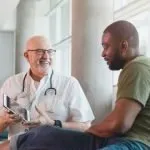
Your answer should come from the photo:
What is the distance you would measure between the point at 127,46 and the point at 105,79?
176 cm

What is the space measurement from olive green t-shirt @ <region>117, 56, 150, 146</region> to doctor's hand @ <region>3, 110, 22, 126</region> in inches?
39.2

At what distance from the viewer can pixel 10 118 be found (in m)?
2.68

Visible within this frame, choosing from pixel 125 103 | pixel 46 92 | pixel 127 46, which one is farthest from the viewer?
pixel 46 92

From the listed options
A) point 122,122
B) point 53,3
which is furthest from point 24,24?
point 122,122

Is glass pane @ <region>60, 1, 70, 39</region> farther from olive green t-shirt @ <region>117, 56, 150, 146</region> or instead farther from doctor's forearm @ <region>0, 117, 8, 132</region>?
olive green t-shirt @ <region>117, 56, 150, 146</region>

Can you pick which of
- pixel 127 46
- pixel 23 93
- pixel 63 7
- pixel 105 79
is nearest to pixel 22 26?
pixel 63 7

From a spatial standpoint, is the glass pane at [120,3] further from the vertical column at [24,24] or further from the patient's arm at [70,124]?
the vertical column at [24,24]

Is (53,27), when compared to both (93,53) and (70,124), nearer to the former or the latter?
(93,53)

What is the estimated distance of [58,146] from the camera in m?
1.91

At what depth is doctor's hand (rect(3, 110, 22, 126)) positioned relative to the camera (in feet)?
8.69

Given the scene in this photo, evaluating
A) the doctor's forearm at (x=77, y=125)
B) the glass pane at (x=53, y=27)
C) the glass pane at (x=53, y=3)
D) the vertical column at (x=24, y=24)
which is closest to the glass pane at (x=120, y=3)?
the doctor's forearm at (x=77, y=125)

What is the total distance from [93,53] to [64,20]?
470 centimetres

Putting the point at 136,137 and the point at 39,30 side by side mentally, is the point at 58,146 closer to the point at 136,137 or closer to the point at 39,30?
the point at 136,137

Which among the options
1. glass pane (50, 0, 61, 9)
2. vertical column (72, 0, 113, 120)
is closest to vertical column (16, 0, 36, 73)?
glass pane (50, 0, 61, 9)
